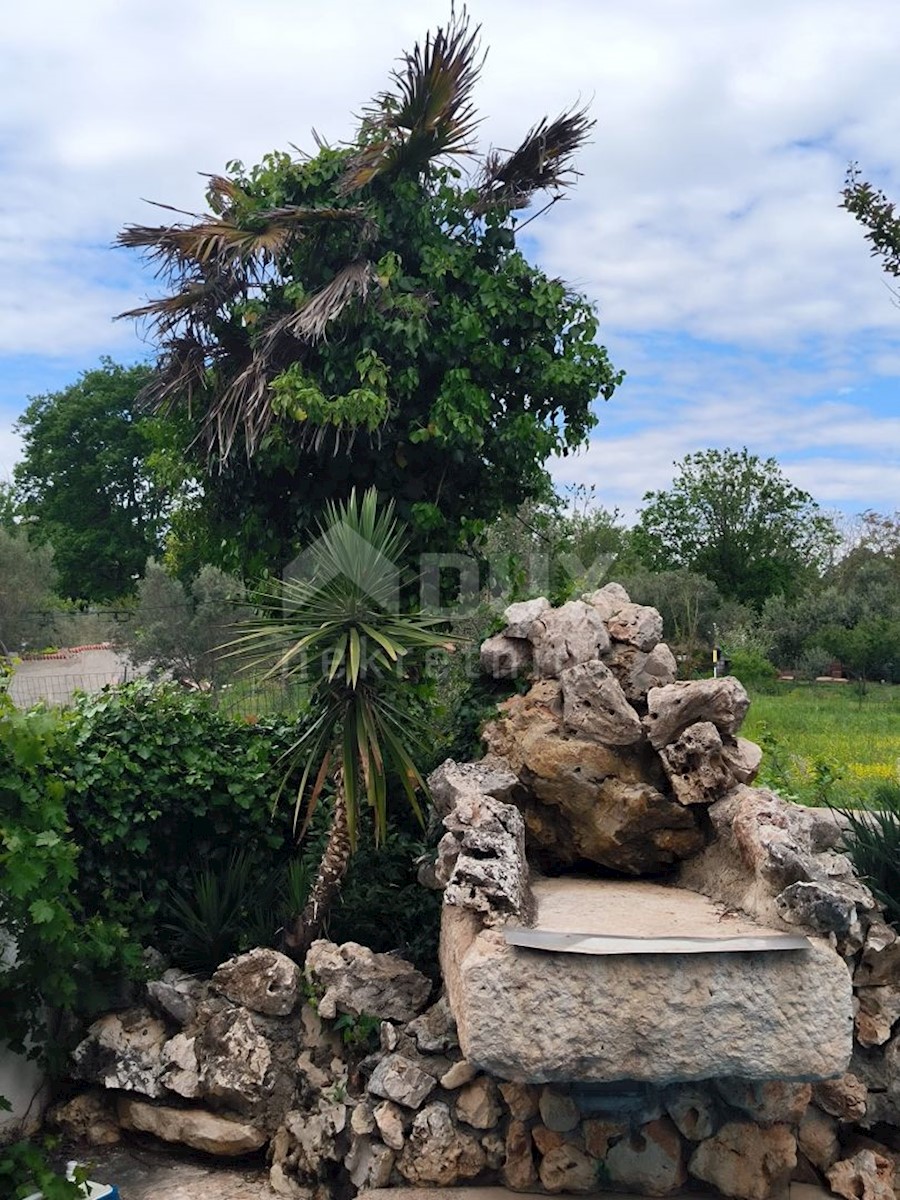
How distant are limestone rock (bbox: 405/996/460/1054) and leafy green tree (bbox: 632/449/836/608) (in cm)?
2498

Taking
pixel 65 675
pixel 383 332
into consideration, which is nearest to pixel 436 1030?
pixel 383 332

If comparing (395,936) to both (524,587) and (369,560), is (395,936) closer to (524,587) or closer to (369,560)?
(369,560)

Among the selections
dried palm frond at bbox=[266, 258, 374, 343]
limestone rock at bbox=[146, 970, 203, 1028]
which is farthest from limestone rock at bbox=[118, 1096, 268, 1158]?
dried palm frond at bbox=[266, 258, 374, 343]

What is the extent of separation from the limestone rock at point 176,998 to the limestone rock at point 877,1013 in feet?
11.6

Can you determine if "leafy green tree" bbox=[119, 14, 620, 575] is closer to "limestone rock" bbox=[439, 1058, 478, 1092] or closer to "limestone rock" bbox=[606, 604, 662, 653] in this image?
"limestone rock" bbox=[606, 604, 662, 653]

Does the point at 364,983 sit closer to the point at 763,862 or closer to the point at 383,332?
the point at 763,862

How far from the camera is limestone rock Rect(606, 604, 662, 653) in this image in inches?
245

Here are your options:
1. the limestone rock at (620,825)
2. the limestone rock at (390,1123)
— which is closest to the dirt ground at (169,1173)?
the limestone rock at (390,1123)

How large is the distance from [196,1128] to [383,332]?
5598mm

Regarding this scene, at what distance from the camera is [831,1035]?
169 inches

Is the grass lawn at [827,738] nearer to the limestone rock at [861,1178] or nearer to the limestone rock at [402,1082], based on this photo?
the limestone rock at [861,1178]

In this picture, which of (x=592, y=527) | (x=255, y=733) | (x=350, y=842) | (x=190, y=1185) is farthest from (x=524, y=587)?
(x=592, y=527)

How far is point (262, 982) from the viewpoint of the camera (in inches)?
232

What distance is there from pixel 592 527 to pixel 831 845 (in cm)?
1896
